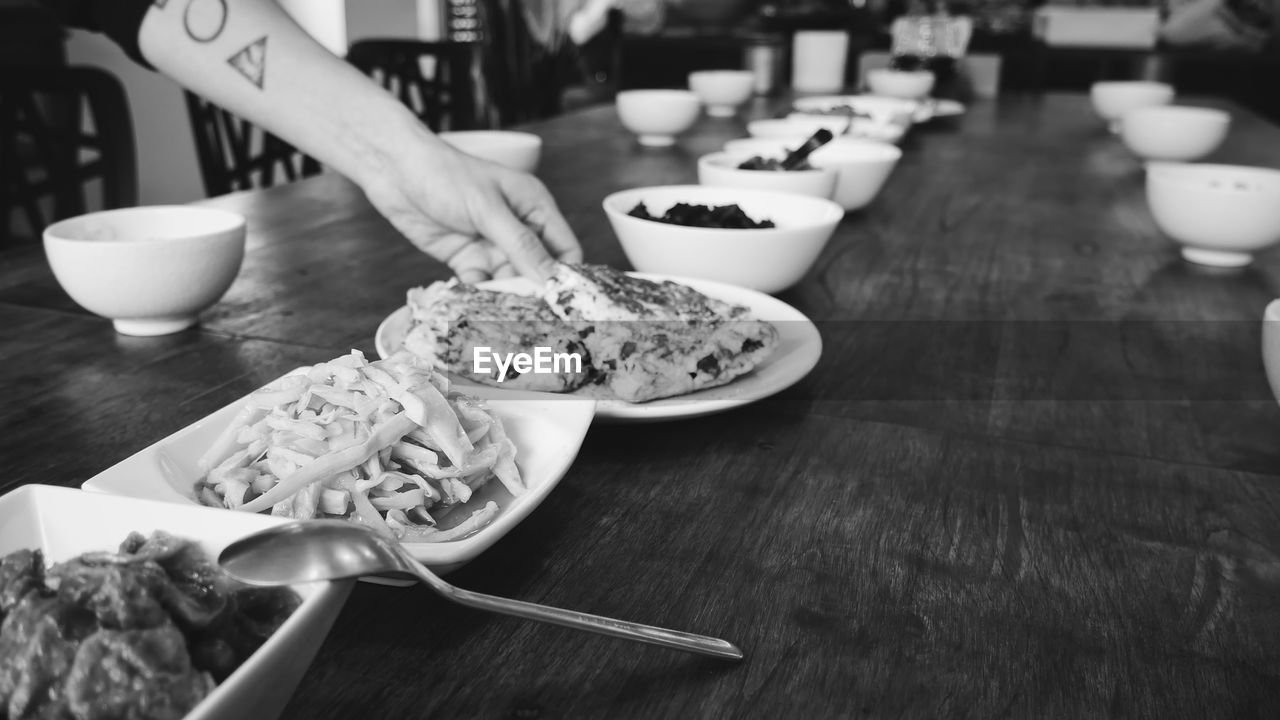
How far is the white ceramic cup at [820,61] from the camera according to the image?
3.81 meters

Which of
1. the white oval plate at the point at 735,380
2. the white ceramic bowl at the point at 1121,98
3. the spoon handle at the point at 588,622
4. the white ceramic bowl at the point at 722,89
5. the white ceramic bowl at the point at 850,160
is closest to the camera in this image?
the spoon handle at the point at 588,622

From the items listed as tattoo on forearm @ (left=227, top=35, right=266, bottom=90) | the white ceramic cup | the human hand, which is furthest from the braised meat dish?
the white ceramic cup

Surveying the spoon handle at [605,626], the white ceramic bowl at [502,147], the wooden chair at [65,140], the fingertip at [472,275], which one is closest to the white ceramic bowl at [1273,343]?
A: the spoon handle at [605,626]

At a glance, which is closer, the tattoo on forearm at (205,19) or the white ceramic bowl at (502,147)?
the tattoo on forearm at (205,19)

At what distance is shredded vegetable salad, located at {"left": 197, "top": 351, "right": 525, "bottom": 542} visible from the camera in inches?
25.1

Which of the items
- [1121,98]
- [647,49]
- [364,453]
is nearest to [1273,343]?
[364,453]

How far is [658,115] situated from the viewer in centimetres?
242

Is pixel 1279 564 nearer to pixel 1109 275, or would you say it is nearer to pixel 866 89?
pixel 1109 275

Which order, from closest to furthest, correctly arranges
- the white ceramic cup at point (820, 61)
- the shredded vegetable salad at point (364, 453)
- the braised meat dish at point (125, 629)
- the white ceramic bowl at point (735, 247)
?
the braised meat dish at point (125, 629), the shredded vegetable salad at point (364, 453), the white ceramic bowl at point (735, 247), the white ceramic cup at point (820, 61)

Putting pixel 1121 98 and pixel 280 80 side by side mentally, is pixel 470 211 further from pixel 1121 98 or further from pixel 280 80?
pixel 1121 98

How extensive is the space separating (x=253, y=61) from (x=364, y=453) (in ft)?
3.12

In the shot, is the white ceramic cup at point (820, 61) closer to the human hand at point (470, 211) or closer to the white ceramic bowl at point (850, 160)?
the white ceramic bowl at point (850, 160)

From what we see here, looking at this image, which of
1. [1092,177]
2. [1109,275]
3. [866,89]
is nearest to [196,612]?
[1109,275]

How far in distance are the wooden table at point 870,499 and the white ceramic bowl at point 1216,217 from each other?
48 mm
